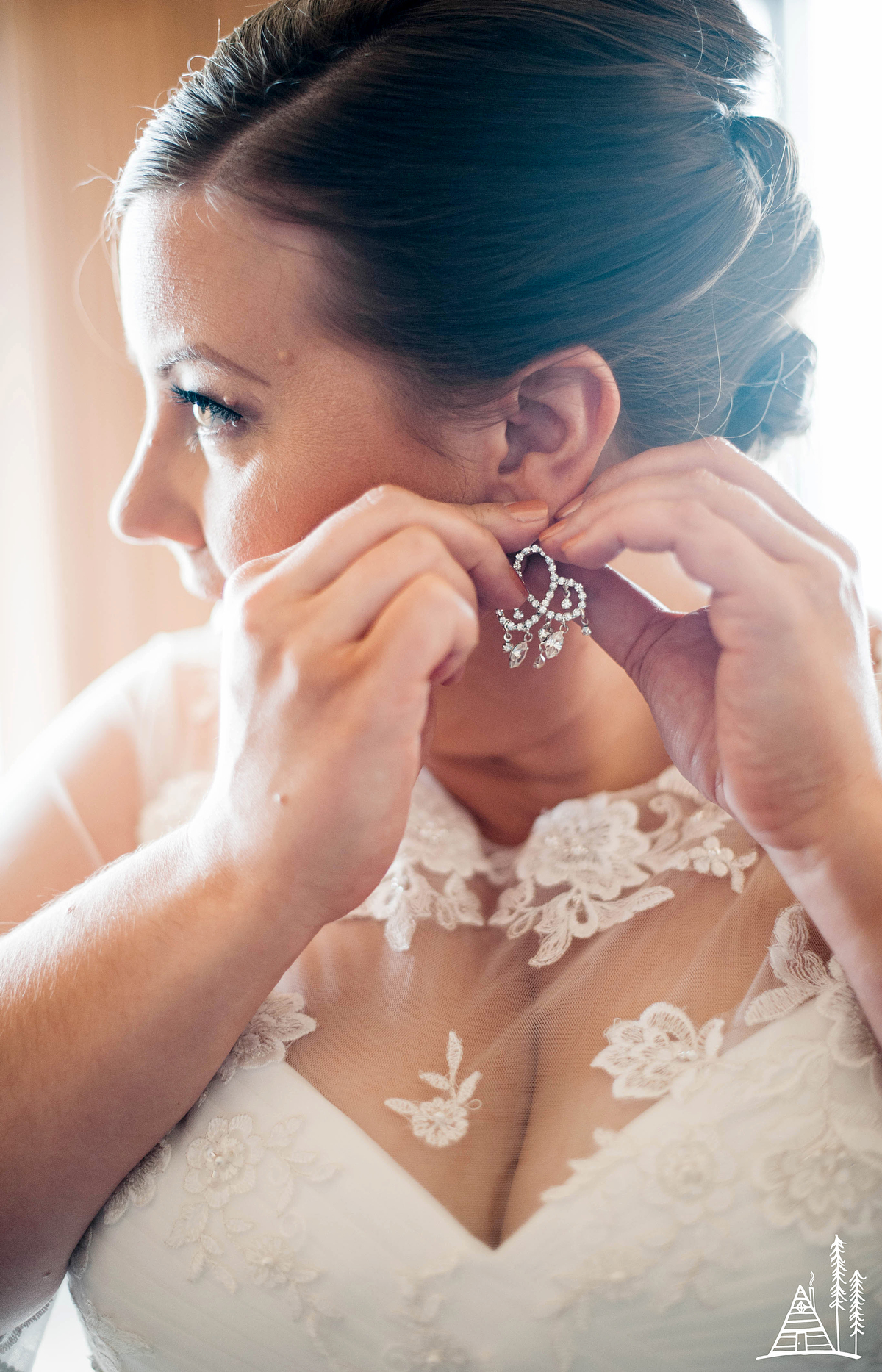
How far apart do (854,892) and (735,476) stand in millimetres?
382

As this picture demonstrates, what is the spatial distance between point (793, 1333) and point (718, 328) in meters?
1.02

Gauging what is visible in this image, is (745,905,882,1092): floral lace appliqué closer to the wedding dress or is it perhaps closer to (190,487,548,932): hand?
the wedding dress

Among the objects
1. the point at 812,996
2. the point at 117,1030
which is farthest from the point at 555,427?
the point at 117,1030

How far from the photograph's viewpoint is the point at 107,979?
806mm

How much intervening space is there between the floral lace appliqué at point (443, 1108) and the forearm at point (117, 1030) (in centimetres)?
19

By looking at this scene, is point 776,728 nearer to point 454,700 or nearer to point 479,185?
point 454,700

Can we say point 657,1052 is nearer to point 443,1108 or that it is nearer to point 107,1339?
point 443,1108

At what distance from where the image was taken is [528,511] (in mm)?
867

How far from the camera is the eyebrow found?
2.91 feet

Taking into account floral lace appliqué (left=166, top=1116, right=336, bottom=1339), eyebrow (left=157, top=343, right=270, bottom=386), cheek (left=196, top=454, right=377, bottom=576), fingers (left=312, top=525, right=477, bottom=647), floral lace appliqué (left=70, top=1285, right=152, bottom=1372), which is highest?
eyebrow (left=157, top=343, right=270, bottom=386)

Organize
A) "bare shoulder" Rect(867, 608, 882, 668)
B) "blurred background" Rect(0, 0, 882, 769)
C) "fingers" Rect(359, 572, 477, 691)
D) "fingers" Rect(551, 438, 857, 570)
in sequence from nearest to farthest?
1. "fingers" Rect(359, 572, 477, 691)
2. "fingers" Rect(551, 438, 857, 570)
3. "bare shoulder" Rect(867, 608, 882, 668)
4. "blurred background" Rect(0, 0, 882, 769)

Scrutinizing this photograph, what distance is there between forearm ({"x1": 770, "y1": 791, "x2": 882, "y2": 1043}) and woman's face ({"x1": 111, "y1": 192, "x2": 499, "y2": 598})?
485 millimetres

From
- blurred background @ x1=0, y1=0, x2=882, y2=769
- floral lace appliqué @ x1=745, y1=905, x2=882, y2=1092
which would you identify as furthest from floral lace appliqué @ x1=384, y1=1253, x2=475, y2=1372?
blurred background @ x1=0, y1=0, x2=882, y2=769

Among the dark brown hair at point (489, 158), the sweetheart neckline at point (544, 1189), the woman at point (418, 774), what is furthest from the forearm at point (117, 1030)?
the dark brown hair at point (489, 158)
